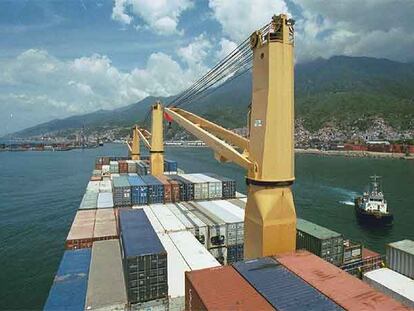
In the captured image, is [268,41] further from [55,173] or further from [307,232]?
[55,173]

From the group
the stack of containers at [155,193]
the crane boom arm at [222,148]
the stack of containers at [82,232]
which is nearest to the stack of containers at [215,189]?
the stack of containers at [155,193]

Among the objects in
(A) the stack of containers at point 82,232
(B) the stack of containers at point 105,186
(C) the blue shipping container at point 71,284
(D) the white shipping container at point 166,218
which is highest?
(B) the stack of containers at point 105,186

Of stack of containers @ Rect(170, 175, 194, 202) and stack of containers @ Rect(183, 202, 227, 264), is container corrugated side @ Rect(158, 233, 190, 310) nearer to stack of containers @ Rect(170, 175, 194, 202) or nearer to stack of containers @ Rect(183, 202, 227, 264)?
stack of containers @ Rect(183, 202, 227, 264)

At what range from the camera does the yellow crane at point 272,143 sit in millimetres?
15055

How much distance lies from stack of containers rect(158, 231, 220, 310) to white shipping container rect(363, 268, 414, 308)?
10093 millimetres

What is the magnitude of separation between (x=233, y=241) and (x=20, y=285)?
18434 millimetres

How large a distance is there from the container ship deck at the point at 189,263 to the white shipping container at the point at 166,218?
0.09m

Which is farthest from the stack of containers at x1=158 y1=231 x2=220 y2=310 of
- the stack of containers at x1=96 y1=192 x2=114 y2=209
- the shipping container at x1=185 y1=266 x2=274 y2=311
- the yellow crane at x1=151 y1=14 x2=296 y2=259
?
the stack of containers at x1=96 y1=192 x2=114 y2=209

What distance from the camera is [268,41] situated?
1505 cm

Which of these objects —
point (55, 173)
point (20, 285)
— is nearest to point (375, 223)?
point (20, 285)

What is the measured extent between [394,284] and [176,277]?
13.4 meters

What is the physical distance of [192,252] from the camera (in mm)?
21500

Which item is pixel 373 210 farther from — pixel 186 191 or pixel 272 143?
pixel 272 143

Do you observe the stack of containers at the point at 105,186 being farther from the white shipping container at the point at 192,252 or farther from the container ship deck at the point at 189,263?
the white shipping container at the point at 192,252
